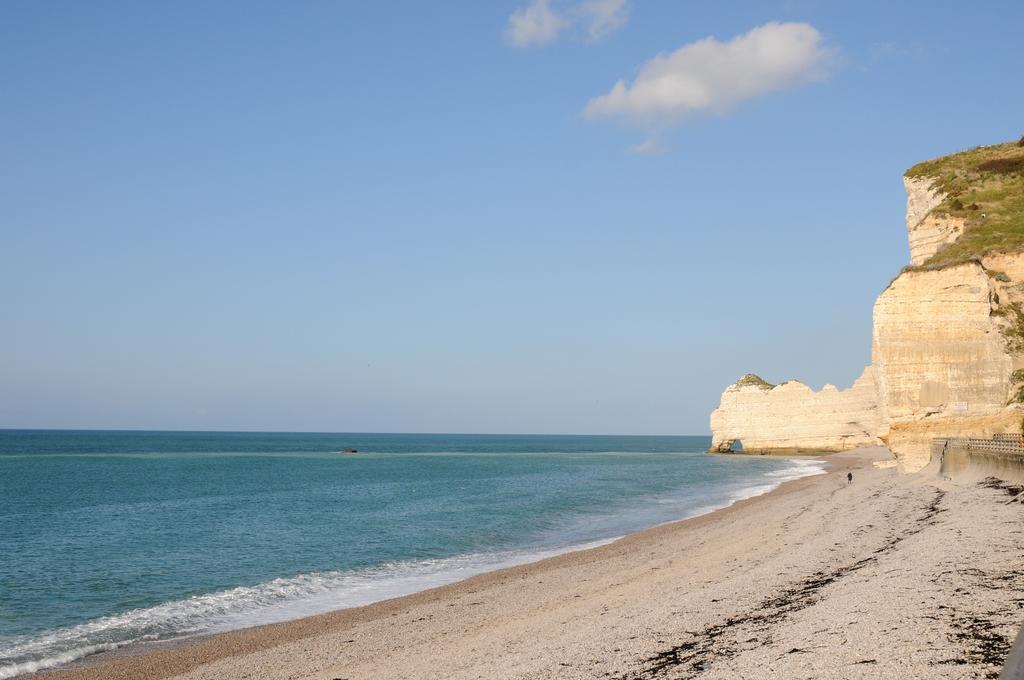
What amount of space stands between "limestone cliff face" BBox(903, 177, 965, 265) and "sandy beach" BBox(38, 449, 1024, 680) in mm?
17714

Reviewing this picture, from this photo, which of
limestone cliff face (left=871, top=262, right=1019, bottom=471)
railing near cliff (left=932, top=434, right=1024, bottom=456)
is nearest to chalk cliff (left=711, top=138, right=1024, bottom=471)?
limestone cliff face (left=871, top=262, right=1019, bottom=471)

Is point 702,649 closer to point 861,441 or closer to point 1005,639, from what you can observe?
point 1005,639

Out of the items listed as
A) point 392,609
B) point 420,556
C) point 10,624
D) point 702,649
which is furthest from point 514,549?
point 702,649

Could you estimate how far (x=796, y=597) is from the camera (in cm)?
1400

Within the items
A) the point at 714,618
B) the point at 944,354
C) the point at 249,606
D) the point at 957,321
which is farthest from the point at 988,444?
the point at 249,606

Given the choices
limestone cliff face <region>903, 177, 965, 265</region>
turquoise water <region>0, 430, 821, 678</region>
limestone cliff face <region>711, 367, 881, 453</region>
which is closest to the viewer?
turquoise water <region>0, 430, 821, 678</region>

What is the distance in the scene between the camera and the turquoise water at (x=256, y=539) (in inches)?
789

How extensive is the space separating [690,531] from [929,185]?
85.4ft

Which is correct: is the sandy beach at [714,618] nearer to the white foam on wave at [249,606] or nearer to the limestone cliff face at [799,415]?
the white foam on wave at [249,606]

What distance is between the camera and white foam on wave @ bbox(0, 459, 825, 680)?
17.0m

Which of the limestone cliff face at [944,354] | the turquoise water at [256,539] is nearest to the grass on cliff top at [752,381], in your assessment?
the turquoise water at [256,539]

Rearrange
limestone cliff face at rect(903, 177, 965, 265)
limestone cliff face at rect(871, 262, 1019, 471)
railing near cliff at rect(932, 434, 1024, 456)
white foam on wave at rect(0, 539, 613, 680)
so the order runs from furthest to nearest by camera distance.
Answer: limestone cliff face at rect(903, 177, 965, 265), limestone cliff face at rect(871, 262, 1019, 471), railing near cliff at rect(932, 434, 1024, 456), white foam on wave at rect(0, 539, 613, 680)

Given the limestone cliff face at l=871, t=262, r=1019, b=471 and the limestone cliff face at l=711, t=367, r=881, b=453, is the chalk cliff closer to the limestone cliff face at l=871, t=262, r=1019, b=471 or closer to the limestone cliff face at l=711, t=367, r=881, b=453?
the limestone cliff face at l=871, t=262, r=1019, b=471

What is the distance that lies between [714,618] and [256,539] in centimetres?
2539
